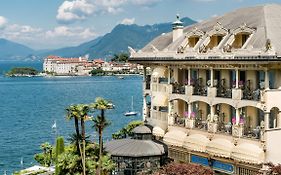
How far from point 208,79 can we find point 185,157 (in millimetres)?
6436

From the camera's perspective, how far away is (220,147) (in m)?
34.3

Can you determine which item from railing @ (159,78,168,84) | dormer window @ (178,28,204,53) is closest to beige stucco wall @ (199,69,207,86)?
dormer window @ (178,28,204,53)

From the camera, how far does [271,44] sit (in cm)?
3142

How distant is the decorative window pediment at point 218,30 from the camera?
36.3 metres

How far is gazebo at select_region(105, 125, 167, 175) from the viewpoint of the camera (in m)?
38.3

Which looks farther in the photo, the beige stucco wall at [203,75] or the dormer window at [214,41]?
the beige stucco wall at [203,75]

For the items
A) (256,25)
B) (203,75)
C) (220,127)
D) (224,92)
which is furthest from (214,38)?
(220,127)

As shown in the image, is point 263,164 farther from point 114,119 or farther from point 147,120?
point 114,119

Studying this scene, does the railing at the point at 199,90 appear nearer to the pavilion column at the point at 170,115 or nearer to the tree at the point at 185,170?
the pavilion column at the point at 170,115

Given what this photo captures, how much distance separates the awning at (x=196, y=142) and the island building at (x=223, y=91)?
7 centimetres

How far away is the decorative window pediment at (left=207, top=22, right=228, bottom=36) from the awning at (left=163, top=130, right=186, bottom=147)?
27.2 feet

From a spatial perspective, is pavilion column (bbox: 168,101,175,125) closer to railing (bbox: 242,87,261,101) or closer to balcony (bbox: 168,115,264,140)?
balcony (bbox: 168,115,264,140)

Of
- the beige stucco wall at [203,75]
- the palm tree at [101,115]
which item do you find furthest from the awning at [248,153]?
the palm tree at [101,115]

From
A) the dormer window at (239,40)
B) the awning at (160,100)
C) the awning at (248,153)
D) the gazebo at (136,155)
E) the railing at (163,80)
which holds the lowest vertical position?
the gazebo at (136,155)
